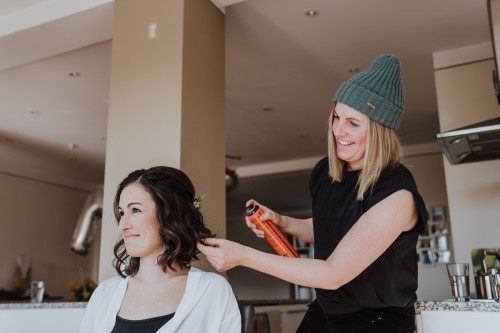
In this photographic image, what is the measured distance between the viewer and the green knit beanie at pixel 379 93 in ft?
4.24

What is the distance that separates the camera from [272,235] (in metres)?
1.37

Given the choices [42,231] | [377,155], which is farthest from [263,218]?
[42,231]

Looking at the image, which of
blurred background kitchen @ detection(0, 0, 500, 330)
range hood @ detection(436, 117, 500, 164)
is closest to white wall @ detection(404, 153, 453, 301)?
blurred background kitchen @ detection(0, 0, 500, 330)

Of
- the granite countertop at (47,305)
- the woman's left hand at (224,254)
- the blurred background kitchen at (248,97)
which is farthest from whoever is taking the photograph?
the blurred background kitchen at (248,97)

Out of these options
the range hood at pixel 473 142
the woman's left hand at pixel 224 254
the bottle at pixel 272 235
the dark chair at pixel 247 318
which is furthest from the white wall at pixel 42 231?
the woman's left hand at pixel 224 254

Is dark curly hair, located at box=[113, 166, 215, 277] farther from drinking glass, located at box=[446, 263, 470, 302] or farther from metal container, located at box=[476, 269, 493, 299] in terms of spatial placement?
metal container, located at box=[476, 269, 493, 299]

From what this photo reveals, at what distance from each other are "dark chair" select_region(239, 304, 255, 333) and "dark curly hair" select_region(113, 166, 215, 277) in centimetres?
24

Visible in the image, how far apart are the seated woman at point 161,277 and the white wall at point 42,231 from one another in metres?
5.80

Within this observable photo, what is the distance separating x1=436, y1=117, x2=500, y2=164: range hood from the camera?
2738 mm

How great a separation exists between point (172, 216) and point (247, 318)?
1.29 ft

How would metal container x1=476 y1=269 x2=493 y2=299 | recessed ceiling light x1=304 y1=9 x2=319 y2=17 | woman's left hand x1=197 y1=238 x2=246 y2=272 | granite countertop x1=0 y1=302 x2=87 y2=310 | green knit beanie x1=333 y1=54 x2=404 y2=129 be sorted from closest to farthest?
woman's left hand x1=197 y1=238 x2=246 y2=272 → green knit beanie x1=333 y1=54 x2=404 y2=129 → metal container x1=476 y1=269 x2=493 y2=299 → granite countertop x1=0 y1=302 x2=87 y2=310 → recessed ceiling light x1=304 y1=9 x2=319 y2=17

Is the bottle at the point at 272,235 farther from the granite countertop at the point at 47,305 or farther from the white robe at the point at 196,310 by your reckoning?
the granite countertop at the point at 47,305

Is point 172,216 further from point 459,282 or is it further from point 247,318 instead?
point 459,282

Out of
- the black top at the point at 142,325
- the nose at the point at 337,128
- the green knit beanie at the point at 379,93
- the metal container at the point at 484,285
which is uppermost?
the green knit beanie at the point at 379,93
